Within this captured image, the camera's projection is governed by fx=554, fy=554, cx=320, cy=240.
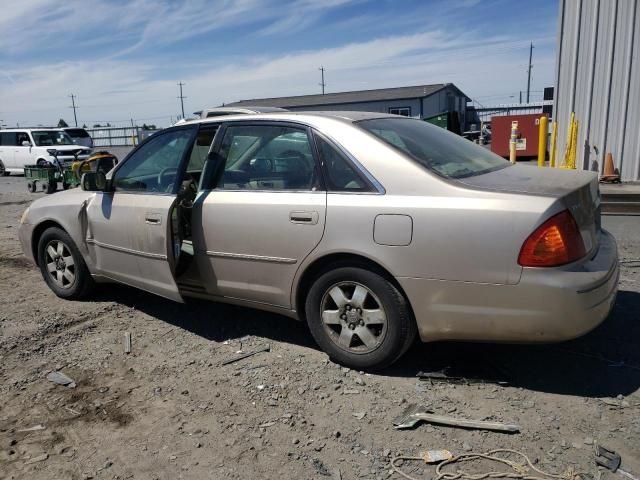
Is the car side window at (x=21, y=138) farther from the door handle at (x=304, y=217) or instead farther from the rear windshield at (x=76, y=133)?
the door handle at (x=304, y=217)

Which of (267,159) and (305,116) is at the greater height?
(305,116)

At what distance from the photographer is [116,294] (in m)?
5.27

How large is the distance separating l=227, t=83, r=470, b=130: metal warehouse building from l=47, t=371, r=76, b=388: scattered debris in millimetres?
37249

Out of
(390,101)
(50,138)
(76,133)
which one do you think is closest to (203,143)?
(50,138)

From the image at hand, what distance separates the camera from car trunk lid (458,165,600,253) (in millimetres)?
2973

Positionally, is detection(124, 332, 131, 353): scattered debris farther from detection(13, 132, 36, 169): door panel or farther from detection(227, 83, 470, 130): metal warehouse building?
detection(227, 83, 470, 130): metal warehouse building

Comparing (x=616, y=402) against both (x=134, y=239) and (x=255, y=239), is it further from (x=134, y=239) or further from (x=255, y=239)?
(x=134, y=239)

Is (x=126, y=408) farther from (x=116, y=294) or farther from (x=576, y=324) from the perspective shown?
(x=576, y=324)

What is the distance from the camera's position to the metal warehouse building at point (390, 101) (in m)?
42.3

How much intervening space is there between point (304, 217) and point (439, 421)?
142cm

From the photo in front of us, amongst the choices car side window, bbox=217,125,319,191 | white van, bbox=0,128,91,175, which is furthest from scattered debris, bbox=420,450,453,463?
white van, bbox=0,128,91,175

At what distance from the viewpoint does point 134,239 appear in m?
4.23

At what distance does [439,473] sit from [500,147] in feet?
55.0

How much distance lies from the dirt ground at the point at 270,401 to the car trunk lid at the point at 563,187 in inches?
35.4
